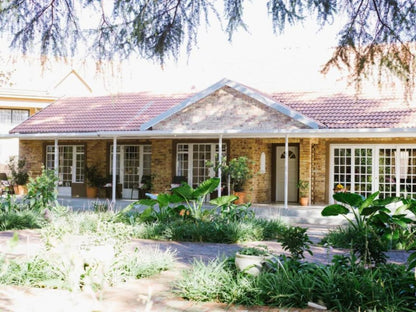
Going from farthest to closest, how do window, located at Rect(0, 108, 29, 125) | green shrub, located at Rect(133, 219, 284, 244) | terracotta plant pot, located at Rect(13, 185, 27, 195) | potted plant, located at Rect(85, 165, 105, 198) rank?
window, located at Rect(0, 108, 29, 125) → terracotta plant pot, located at Rect(13, 185, 27, 195) → potted plant, located at Rect(85, 165, 105, 198) → green shrub, located at Rect(133, 219, 284, 244)

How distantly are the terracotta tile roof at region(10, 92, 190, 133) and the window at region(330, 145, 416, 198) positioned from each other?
7.10m

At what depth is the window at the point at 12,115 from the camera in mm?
28467

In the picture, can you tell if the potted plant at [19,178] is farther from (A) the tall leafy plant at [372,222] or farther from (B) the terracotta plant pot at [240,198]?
A: (A) the tall leafy plant at [372,222]

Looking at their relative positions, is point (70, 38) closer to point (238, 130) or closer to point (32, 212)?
point (32, 212)

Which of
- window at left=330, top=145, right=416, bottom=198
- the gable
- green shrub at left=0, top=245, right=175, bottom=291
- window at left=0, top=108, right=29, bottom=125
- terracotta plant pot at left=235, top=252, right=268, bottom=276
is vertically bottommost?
green shrub at left=0, top=245, right=175, bottom=291

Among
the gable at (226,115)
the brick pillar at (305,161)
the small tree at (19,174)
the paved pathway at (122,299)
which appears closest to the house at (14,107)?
the small tree at (19,174)

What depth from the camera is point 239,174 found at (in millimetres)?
18391

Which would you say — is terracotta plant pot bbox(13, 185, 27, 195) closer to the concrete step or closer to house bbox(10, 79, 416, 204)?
house bbox(10, 79, 416, 204)

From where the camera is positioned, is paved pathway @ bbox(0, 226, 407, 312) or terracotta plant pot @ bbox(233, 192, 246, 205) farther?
terracotta plant pot @ bbox(233, 192, 246, 205)

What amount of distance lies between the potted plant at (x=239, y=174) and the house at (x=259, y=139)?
0.59 metres

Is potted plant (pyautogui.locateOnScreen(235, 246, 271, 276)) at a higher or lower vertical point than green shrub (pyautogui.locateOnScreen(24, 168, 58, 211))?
lower

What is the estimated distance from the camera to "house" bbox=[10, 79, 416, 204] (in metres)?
18.2

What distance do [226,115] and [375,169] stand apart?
5346 mm

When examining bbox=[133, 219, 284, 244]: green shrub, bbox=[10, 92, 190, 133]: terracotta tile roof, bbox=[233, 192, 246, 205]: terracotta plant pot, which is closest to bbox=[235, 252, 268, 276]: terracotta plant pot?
bbox=[133, 219, 284, 244]: green shrub
